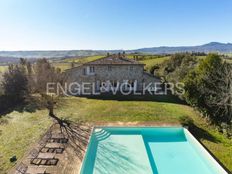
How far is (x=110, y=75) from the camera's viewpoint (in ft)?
117

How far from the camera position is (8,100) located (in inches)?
1133

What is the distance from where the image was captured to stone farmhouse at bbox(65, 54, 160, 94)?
35.3 meters

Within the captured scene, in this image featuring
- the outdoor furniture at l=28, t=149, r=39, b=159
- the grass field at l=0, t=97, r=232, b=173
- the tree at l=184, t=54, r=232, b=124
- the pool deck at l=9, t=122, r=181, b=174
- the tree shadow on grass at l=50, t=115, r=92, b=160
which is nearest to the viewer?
the pool deck at l=9, t=122, r=181, b=174

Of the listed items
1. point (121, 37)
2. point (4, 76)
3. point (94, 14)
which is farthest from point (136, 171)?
point (121, 37)

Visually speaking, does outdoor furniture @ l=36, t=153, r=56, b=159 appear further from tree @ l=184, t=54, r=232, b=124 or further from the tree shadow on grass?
tree @ l=184, t=54, r=232, b=124

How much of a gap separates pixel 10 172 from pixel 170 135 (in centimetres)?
1348

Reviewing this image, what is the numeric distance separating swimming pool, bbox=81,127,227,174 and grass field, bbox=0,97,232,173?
1247 millimetres

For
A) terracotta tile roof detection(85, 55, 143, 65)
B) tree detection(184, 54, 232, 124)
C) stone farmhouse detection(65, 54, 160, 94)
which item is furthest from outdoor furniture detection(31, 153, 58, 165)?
terracotta tile roof detection(85, 55, 143, 65)

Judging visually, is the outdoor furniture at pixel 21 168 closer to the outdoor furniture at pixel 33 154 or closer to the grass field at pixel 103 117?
the grass field at pixel 103 117

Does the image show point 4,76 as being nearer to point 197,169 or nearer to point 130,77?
point 130,77

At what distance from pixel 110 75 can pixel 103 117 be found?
43.7ft

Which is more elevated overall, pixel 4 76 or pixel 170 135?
pixel 4 76

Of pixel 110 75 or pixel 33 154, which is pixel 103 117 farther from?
pixel 110 75

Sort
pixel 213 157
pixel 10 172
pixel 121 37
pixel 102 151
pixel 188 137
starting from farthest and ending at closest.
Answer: pixel 121 37, pixel 188 137, pixel 102 151, pixel 213 157, pixel 10 172
